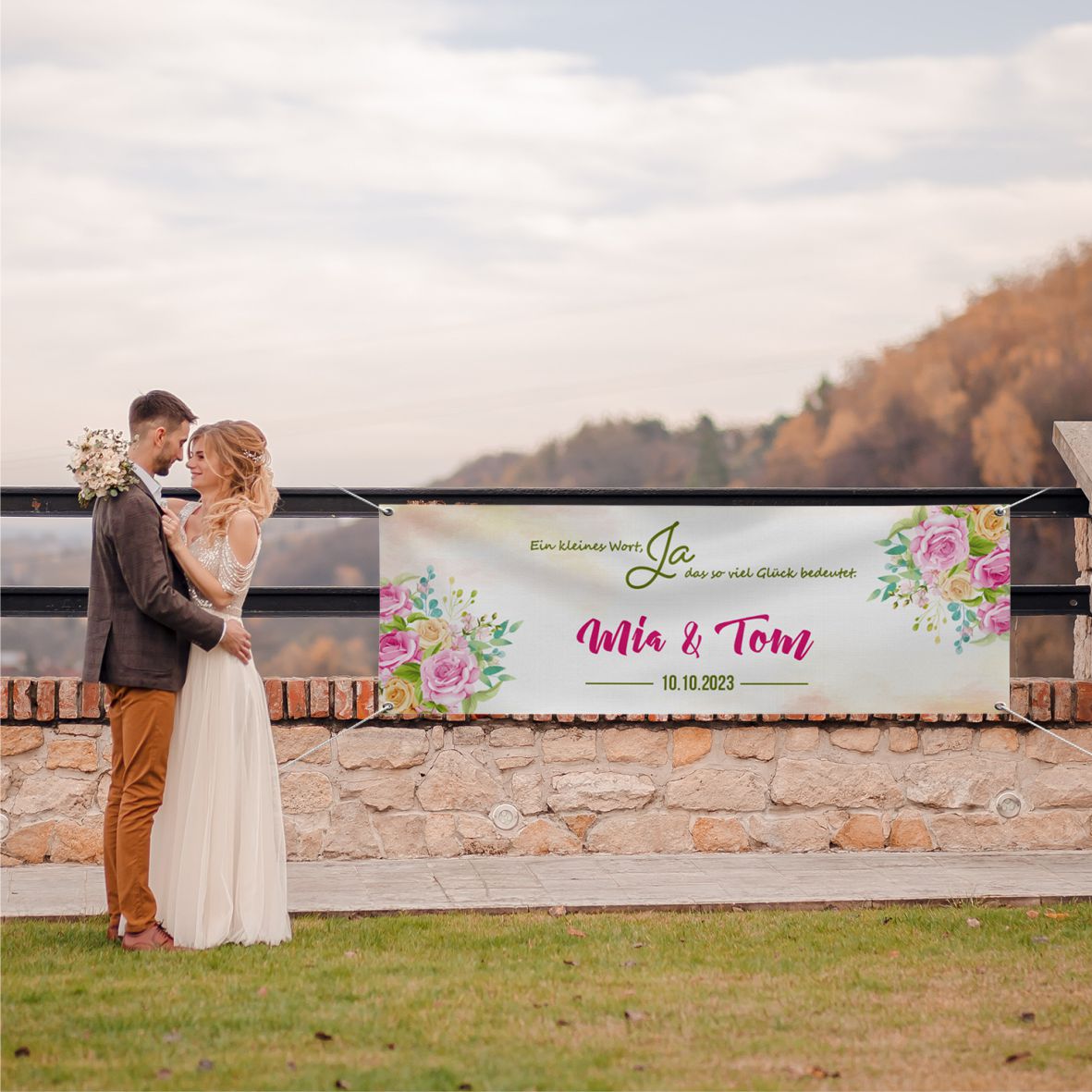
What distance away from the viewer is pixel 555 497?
23.8 ft

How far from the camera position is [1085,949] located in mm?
5301

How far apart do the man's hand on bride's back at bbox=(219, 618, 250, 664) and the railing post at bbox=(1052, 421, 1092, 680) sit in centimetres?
427

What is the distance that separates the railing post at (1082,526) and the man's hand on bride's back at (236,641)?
427 cm

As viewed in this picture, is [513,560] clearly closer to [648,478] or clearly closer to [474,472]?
[474,472]

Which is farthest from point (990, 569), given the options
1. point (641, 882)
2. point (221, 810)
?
point (221, 810)

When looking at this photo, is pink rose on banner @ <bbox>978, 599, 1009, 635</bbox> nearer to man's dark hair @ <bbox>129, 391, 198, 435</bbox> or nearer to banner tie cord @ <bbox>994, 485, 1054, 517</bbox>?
banner tie cord @ <bbox>994, 485, 1054, 517</bbox>

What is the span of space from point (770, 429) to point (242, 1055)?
59791mm

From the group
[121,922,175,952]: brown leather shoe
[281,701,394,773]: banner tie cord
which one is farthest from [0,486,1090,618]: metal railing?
[121,922,175,952]: brown leather shoe

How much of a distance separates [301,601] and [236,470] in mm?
1640

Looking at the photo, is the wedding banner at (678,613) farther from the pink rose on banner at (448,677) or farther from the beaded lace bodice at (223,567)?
the beaded lace bodice at (223,567)

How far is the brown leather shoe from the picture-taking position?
5.32 metres

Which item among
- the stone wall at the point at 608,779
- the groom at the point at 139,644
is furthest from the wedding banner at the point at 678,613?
the groom at the point at 139,644

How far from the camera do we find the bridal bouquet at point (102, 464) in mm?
5430

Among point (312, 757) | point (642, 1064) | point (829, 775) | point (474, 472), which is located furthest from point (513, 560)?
point (474, 472)
